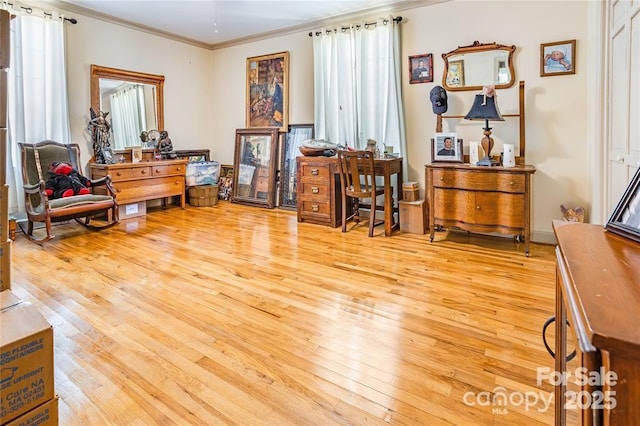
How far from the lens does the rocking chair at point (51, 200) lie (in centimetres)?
386

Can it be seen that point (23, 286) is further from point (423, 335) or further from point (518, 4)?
point (518, 4)

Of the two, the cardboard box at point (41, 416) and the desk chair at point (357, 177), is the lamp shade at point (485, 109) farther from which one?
the cardboard box at point (41, 416)

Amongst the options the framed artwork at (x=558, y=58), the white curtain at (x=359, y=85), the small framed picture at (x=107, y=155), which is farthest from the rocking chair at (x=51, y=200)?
the framed artwork at (x=558, y=58)

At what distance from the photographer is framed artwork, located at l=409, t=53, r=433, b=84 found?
14.1 ft

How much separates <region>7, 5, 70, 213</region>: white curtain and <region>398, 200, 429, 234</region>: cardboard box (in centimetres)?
409

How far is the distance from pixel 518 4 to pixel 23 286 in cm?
488

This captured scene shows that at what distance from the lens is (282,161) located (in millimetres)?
5664

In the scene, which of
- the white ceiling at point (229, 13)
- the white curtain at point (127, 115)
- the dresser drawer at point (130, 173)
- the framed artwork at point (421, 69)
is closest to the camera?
the framed artwork at point (421, 69)

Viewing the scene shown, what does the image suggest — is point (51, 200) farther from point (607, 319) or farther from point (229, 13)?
point (607, 319)

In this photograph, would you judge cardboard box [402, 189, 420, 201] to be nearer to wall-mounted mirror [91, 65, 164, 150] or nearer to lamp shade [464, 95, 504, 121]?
lamp shade [464, 95, 504, 121]

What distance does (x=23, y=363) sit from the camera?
94cm

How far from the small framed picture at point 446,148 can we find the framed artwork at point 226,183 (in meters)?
3.49

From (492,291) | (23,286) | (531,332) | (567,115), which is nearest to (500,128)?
(567,115)

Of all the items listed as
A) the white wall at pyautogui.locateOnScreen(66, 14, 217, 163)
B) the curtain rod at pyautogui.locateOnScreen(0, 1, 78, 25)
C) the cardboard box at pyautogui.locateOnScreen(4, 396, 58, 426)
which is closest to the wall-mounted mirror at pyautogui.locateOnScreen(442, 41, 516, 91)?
the white wall at pyautogui.locateOnScreen(66, 14, 217, 163)
